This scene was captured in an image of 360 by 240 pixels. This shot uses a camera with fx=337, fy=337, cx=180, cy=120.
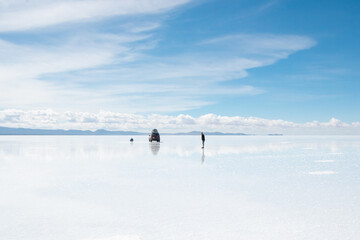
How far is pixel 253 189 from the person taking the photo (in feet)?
36.1

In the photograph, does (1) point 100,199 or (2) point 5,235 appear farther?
(1) point 100,199

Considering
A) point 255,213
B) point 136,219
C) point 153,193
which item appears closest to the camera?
point 136,219

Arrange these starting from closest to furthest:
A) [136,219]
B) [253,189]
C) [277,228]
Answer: [277,228] < [136,219] < [253,189]

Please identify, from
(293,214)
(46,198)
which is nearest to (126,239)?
(293,214)

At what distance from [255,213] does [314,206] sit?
1.75 metres

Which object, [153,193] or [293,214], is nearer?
[293,214]

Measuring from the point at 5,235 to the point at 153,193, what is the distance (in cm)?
477

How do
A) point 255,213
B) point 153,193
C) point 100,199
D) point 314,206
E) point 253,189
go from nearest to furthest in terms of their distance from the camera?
1. point 255,213
2. point 314,206
3. point 100,199
4. point 153,193
5. point 253,189

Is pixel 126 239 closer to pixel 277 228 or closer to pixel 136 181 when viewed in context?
pixel 277 228

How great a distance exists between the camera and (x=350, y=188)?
11133 mm

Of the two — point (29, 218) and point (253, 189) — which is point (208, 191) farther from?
point (29, 218)

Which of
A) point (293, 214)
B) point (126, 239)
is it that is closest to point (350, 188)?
point (293, 214)

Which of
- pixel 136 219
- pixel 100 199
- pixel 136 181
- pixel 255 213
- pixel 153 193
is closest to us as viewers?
pixel 136 219

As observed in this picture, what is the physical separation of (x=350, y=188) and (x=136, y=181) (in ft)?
24.6
